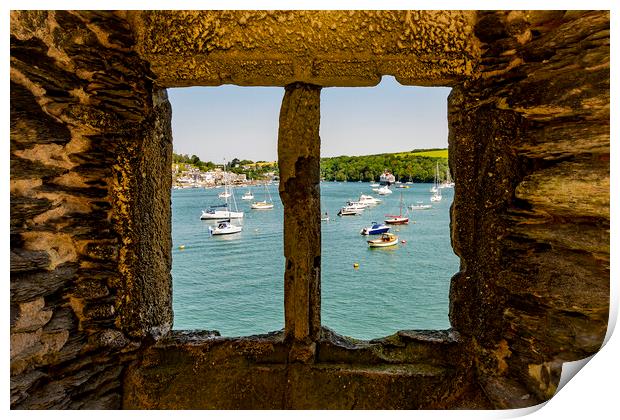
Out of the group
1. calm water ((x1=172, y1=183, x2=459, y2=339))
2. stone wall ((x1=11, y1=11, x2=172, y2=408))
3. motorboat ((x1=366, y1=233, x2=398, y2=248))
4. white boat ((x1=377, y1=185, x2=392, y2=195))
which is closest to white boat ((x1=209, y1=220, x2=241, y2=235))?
calm water ((x1=172, y1=183, x2=459, y2=339))

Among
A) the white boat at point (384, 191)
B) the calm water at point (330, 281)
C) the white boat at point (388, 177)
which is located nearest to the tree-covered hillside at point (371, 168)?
the white boat at point (388, 177)

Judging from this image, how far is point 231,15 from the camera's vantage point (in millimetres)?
2246

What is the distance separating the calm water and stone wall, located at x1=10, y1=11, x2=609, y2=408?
1074cm

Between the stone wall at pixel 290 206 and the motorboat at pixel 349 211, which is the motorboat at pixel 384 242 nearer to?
the motorboat at pixel 349 211

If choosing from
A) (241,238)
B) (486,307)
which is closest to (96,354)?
(486,307)

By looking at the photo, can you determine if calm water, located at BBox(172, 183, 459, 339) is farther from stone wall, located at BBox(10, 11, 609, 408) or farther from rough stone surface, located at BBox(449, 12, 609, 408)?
rough stone surface, located at BBox(449, 12, 609, 408)

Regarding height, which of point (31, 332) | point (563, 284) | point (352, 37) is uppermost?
point (352, 37)

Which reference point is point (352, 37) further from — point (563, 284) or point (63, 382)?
point (63, 382)

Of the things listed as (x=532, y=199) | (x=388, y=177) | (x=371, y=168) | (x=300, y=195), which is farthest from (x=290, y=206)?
(x=388, y=177)

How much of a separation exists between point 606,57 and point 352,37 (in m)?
1.17

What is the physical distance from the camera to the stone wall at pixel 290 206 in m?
1.99

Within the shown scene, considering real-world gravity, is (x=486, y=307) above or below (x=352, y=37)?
below

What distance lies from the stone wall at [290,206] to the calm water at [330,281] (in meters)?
10.7
